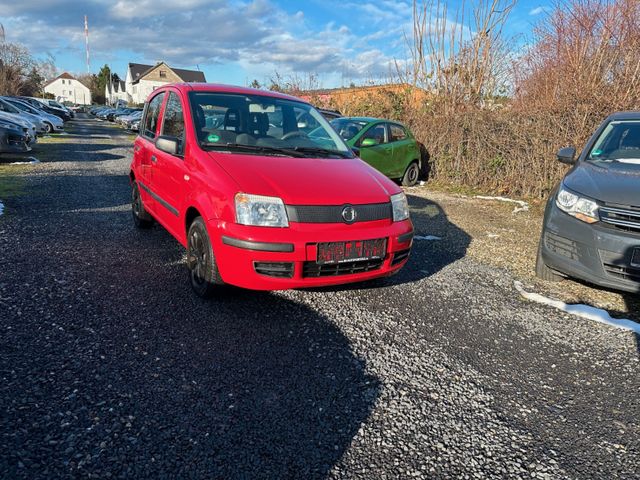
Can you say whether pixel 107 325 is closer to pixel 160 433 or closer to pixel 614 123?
pixel 160 433

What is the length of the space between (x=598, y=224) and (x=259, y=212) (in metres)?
2.96

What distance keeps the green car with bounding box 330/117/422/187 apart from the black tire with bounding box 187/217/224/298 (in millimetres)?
6647

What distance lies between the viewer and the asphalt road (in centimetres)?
214

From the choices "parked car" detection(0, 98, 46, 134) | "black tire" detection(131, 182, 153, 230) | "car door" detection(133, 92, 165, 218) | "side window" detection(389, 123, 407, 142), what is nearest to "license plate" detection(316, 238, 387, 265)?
"car door" detection(133, 92, 165, 218)

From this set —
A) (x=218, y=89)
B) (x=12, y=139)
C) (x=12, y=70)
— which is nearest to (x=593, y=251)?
(x=218, y=89)

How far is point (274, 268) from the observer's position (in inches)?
133

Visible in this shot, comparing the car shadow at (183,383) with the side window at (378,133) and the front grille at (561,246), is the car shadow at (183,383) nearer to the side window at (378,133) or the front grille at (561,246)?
the front grille at (561,246)

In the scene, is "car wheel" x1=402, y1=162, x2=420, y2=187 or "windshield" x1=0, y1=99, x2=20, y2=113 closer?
"car wheel" x1=402, y1=162, x2=420, y2=187

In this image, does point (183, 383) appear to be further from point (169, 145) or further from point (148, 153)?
point (148, 153)

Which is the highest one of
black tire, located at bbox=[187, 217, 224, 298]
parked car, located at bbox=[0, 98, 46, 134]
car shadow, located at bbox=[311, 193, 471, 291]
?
parked car, located at bbox=[0, 98, 46, 134]

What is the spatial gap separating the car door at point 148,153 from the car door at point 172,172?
0.56 feet

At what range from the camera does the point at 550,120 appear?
911 cm

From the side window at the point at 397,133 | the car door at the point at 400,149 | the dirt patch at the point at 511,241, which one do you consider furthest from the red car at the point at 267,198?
the side window at the point at 397,133

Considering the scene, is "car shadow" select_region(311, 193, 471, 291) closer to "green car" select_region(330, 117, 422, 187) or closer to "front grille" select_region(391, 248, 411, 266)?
"front grille" select_region(391, 248, 411, 266)
